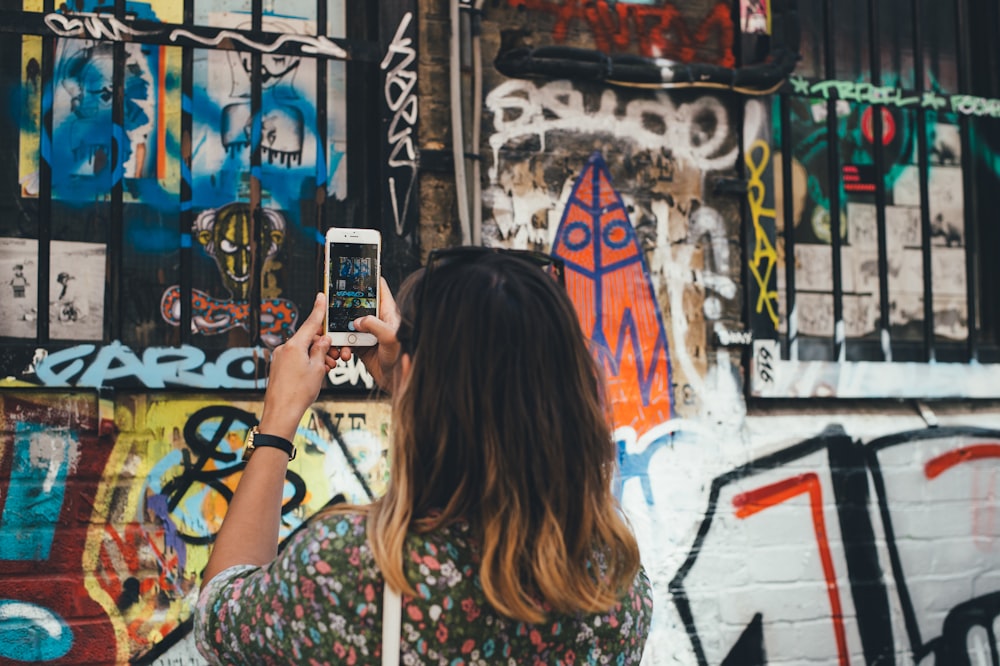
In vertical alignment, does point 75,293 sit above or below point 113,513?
above

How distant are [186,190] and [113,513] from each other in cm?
104

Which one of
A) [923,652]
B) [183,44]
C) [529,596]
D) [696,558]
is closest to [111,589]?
[183,44]

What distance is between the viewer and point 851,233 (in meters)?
4.06

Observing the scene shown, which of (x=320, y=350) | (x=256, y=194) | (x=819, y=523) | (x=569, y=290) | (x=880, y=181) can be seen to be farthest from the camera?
(x=880, y=181)

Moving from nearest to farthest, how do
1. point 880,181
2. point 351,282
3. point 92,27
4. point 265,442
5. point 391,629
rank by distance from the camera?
point 391,629, point 265,442, point 351,282, point 92,27, point 880,181

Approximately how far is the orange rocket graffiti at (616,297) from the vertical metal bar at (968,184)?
144 cm

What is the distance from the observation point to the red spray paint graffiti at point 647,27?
3.65 m

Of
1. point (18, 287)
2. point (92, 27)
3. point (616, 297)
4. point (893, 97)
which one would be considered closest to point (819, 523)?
point (616, 297)

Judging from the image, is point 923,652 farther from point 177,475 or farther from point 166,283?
point 166,283

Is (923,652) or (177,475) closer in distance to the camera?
(177,475)

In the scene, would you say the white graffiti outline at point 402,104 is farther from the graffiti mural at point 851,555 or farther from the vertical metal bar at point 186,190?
the graffiti mural at point 851,555

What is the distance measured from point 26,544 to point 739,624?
2403 millimetres

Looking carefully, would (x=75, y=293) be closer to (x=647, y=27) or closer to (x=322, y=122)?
(x=322, y=122)

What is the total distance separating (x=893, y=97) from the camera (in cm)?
410
